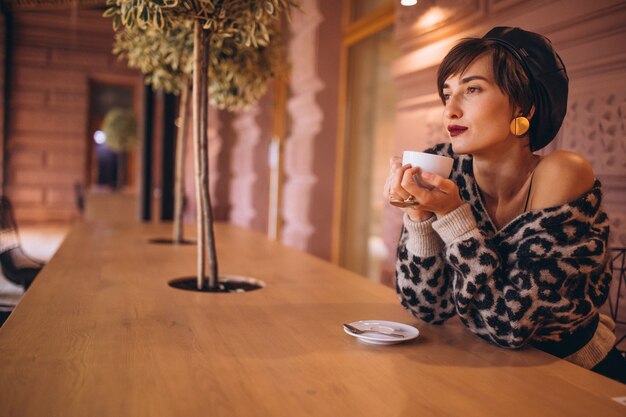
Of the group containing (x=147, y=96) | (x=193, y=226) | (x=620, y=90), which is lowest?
(x=193, y=226)

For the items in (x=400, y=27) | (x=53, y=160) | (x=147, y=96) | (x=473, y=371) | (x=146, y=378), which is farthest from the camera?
(x=53, y=160)

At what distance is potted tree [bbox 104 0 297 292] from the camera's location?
1447mm

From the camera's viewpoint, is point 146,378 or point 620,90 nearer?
point 146,378

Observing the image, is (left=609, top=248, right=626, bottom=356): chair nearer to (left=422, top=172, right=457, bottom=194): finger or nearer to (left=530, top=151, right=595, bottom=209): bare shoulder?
(left=530, top=151, right=595, bottom=209): bare shoulder

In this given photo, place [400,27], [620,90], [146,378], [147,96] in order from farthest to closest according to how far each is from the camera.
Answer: [147,96] < [400,27] < [620,90] < [146,378]

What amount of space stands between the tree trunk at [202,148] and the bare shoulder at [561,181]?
0.90 meters

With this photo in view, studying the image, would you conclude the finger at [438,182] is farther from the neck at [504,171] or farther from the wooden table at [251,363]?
the wooden table at [251,363]

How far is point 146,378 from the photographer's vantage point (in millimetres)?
845

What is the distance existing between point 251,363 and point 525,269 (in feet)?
1.77

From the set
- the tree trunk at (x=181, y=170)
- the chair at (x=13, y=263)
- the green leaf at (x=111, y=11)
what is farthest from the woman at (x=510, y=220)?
the chair at (x=13, y=263)

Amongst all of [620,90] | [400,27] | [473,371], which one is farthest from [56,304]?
[400,27]

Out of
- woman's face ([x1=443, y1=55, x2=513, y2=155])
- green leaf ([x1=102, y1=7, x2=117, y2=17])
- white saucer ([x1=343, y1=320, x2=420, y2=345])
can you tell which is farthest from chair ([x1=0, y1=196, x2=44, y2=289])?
woman's face ([x1=443, y1=55, x2=513, y2=155])

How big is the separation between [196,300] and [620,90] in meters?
1.32

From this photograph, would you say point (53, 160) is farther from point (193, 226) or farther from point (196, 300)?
point (196, 300)
